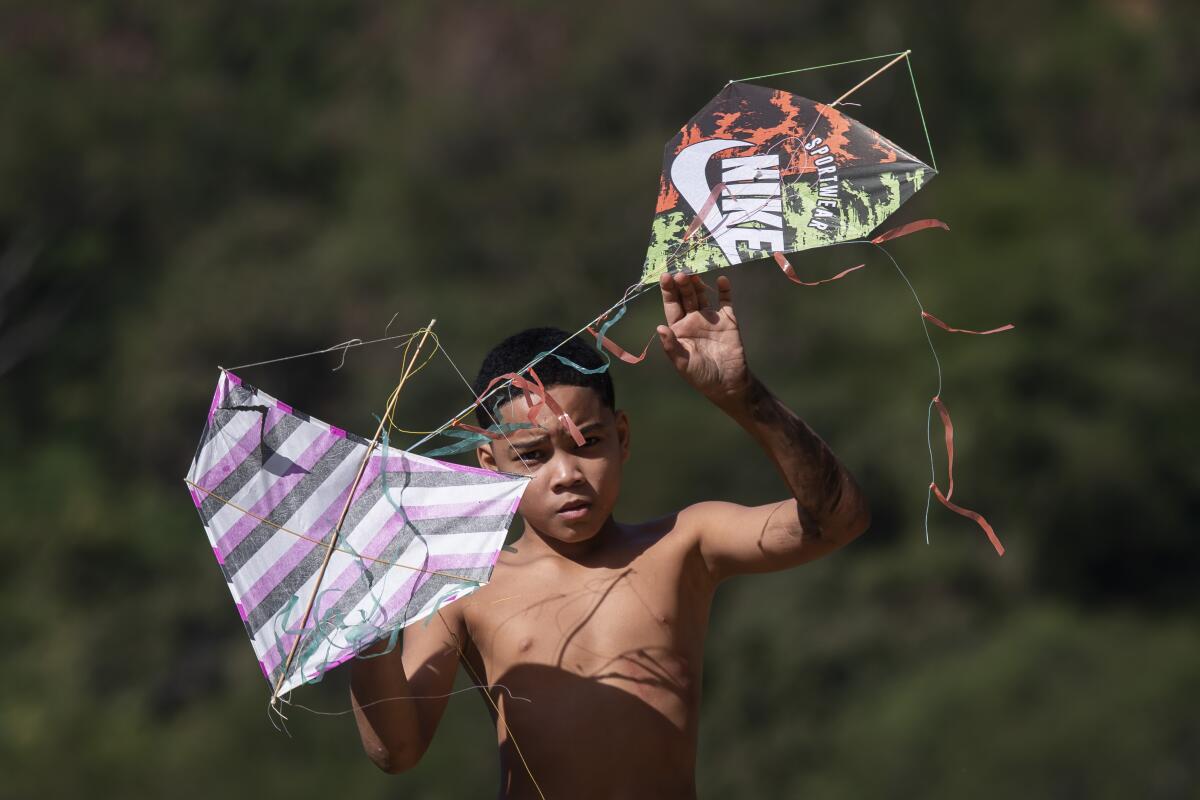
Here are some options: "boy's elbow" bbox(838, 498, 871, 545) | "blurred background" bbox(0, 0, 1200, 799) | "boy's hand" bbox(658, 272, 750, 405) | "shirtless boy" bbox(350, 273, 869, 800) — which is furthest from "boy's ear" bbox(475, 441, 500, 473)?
"blurred background" bbox(0, 0, 1200, 799)

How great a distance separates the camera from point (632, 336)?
1387 centimetres

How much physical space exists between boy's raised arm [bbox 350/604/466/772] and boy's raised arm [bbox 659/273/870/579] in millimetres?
557

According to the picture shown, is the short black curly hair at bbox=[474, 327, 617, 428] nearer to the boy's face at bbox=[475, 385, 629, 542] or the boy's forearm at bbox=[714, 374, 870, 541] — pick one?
the boy's face at bbox=[475, 385, 629, 542]

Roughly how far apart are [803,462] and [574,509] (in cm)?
39

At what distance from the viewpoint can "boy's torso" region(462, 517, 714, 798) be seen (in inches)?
104

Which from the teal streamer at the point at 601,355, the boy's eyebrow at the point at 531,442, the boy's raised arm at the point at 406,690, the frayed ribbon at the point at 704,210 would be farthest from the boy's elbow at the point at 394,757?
the frayed ribbon at the point at 704,210

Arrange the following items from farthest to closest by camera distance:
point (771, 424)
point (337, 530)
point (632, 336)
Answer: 1. point (632, 336)
2. point (337, 530)
3. point (771, 424)

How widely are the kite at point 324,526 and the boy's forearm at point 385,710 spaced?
60mm

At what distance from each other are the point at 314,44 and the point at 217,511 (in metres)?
15.2

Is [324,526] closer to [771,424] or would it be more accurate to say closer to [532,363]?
[532,363]

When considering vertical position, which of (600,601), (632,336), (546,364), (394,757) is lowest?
(632,336)

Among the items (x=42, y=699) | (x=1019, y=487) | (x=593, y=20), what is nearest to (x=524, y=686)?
(x=1019, y=487)

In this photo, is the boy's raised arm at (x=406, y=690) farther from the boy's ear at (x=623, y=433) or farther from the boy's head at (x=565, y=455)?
the boy's ear at (x=623, y=433)

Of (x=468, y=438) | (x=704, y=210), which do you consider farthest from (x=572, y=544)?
(x=704, y=210)
